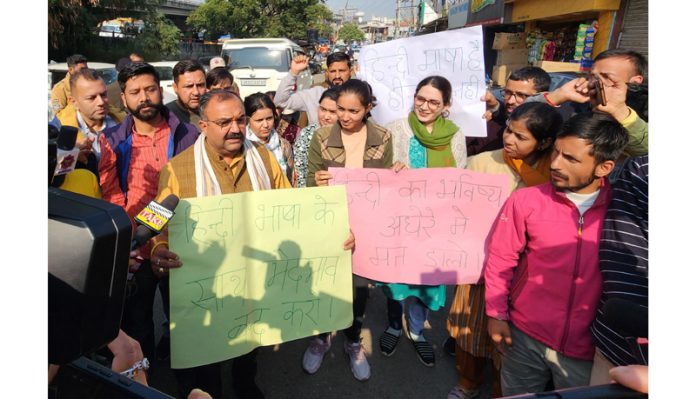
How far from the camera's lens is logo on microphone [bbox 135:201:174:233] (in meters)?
1.15

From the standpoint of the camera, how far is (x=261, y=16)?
3400 cm

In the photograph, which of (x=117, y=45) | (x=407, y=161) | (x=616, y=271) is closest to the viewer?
(x=616, y=271)

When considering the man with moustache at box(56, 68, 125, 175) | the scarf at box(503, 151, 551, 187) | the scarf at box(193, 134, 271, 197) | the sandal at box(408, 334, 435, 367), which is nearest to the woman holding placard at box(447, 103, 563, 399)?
the scarf at box(503, 151, 551, 187)

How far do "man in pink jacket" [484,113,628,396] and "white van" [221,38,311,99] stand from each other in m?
9.55

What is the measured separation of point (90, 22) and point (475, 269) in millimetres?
23323

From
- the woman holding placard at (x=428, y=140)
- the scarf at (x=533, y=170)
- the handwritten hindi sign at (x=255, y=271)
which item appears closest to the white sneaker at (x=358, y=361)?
the woman holding placard at (x=428, y=140)

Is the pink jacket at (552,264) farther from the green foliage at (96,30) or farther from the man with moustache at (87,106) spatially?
the green foliage at (96,30)

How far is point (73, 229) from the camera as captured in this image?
70 cm

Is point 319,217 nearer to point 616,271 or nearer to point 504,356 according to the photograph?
point 504,356

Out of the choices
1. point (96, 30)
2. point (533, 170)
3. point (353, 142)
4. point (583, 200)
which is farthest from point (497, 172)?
point (96, 30)

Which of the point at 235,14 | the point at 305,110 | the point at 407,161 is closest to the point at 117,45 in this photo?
the point at 235,14

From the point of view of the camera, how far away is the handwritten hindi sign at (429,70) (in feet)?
9.78

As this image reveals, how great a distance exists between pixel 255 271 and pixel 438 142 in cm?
135

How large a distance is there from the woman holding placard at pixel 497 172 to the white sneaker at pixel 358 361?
53 centimetres
